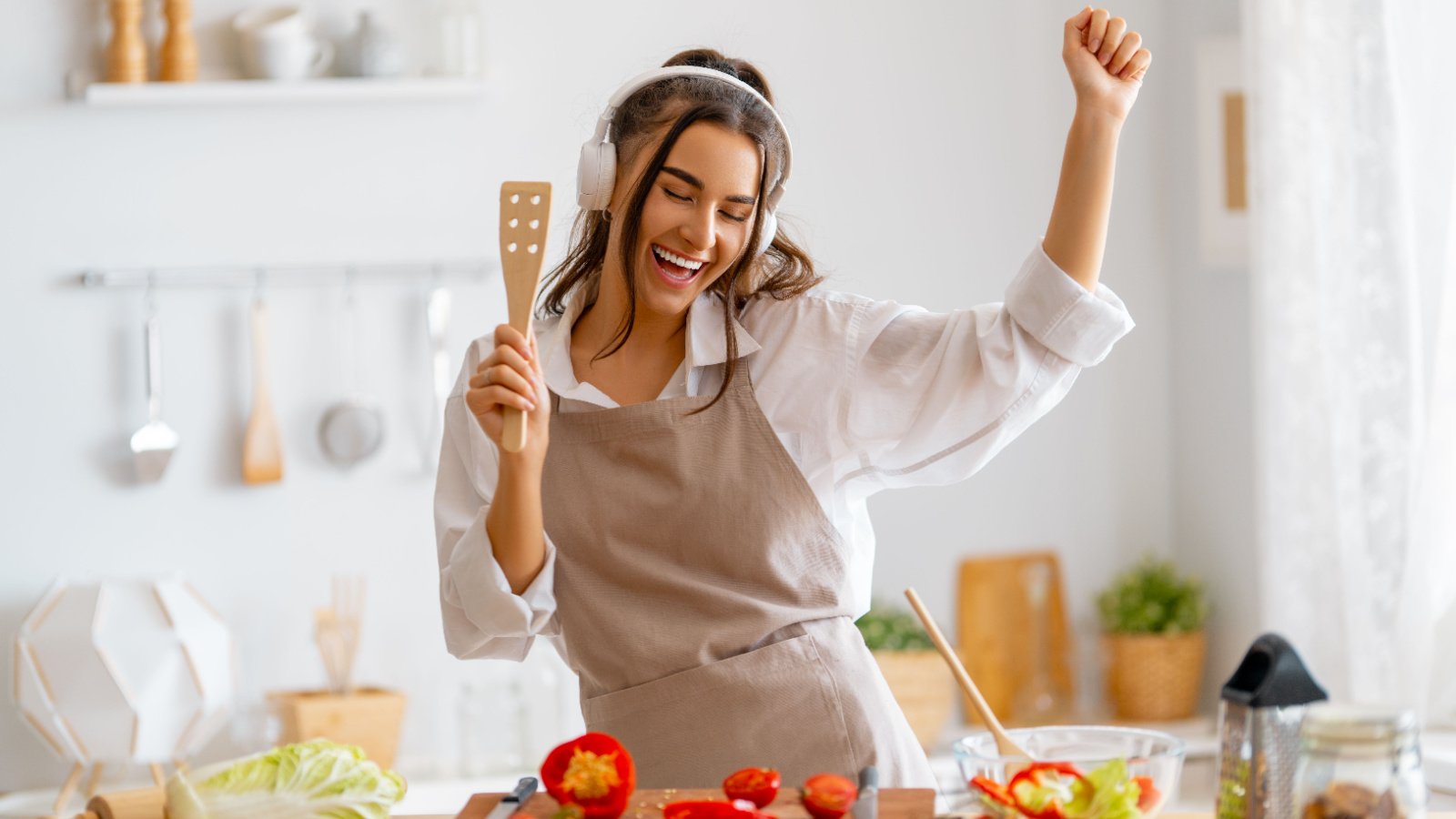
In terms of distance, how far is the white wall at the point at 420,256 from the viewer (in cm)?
288

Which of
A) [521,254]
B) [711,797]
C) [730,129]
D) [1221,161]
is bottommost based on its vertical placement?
[711,797]

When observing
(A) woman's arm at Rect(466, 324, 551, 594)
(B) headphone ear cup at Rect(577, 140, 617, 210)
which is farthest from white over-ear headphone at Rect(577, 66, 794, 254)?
(A) woman's arm at Rect(466, 324, 551, 594)

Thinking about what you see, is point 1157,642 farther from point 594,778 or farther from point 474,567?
point 594,778

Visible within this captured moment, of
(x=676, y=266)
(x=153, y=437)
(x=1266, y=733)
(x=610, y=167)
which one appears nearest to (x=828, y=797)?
(x=1266, y=733)

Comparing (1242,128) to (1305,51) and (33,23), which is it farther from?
(33,23)

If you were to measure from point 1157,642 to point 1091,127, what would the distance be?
203 centimetres

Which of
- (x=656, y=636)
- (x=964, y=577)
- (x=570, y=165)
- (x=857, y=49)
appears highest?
(x=857, y=49)

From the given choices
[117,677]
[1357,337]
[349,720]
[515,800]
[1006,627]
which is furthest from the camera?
[1006,627]

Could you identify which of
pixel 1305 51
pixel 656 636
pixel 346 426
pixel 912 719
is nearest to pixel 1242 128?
pixel 1305 51

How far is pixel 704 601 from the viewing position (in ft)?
4.17

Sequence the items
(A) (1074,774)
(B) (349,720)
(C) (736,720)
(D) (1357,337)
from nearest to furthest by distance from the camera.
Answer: (A) (1074,774), (C) (736,720), (D) (1357,337), (B) (349,720)

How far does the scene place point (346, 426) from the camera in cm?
293

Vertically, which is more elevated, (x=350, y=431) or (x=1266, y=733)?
(x=350, y=431)

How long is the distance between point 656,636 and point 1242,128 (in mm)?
2155
